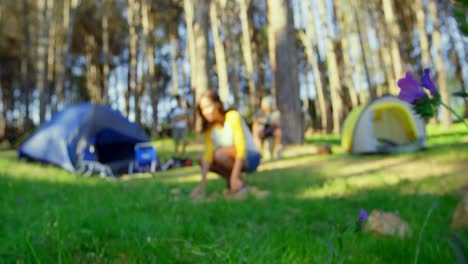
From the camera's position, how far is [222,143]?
4.88m

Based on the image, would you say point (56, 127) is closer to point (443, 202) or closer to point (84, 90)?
point (443, 202)

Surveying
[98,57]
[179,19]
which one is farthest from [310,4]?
[98,57]

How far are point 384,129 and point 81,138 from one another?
20.5 feet

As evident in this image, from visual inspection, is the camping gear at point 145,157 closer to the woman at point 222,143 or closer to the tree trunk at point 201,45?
the woman at point 222,143

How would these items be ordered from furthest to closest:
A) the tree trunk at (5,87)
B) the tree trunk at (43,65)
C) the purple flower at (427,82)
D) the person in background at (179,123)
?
the tree trunk at (5,87) → the tree trunk at (43,65) → the person in background at (179,123) → the purple flower at (427,82)

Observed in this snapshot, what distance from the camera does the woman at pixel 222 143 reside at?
4531 mm

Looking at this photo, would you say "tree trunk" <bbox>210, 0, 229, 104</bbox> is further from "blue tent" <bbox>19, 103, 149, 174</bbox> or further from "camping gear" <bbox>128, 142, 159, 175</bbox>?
"camping gear" <bbox>128, 142, 159, 175</bbox>

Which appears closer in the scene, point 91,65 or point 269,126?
point 269,126

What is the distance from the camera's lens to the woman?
453 centimetres

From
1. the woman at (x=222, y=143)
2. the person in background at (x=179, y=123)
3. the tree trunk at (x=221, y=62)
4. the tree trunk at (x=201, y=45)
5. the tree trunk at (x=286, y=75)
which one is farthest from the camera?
the tree trunk at (x=221, y=62)

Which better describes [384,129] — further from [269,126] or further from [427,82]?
[427,82]

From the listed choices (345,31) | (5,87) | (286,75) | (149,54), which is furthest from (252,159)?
(5,87)

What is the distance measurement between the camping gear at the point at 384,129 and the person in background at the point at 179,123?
369 centimetres

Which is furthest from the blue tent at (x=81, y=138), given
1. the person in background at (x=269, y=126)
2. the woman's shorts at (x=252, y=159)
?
the woman's shorts at (x=252, y=159)
